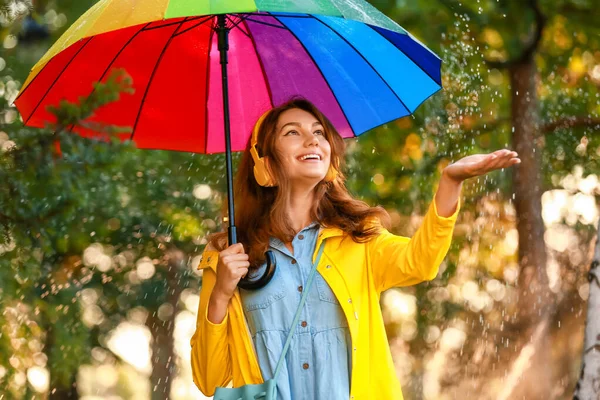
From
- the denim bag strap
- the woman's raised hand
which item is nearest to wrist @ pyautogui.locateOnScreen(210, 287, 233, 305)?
the woman's raised hand

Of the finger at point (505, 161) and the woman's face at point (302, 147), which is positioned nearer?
the finger at point (505, 161)

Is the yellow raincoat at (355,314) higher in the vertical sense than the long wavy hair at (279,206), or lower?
lower

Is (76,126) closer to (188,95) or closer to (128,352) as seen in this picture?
(188,95)

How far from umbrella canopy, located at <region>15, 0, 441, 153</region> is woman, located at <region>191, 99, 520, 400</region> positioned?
12.4 inches

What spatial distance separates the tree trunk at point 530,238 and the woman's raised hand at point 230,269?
671 centimetres

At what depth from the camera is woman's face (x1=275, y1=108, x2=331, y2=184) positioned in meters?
3.88

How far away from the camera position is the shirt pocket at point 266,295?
3.70 m

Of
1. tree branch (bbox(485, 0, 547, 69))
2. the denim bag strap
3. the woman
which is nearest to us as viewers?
the denim bag strap

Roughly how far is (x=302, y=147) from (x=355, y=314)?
0.71 metres

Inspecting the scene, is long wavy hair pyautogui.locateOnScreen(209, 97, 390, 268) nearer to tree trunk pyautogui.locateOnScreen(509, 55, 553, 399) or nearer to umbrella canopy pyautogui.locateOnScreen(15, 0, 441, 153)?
umbrella canopy pyautogui.locateOnScreen(15, 0, 441, 153)

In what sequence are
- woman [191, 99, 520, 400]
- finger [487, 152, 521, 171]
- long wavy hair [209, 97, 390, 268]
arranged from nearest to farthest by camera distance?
1. finger [487, 152, 521, 171]
2. woman [191, 99, 520, 400]
3. long wavy hair [209, 97, 390, 268]

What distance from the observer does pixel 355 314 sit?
3.63 m

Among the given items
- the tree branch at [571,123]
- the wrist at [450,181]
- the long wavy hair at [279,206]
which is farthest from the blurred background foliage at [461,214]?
the wrist at [450,181]

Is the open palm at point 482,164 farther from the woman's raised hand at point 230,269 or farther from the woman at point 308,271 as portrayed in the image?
the woman's raised hand at point 230,269
